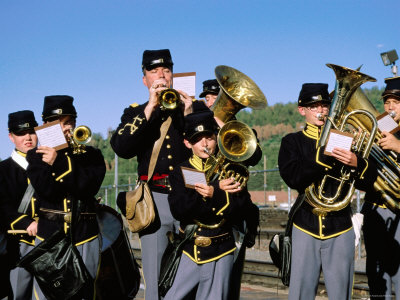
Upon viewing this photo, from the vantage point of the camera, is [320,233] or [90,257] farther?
[90,257]

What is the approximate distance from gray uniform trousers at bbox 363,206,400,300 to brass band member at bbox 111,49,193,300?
215 centimetres

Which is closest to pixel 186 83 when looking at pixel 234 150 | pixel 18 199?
pixel 234 150

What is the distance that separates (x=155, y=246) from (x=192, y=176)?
847 millimetres

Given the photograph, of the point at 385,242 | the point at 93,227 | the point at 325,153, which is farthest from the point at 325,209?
the point at 93,227

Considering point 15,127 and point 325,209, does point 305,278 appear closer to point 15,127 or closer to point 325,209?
point 325,209

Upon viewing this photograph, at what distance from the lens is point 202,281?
207 inches

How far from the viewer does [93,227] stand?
6.10 metres

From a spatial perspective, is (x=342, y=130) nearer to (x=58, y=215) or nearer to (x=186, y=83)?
(x=186, y=83)

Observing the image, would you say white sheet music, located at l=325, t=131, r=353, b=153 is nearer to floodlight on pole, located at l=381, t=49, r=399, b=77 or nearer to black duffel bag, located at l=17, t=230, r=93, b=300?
floodlight on pole, located at l=381, t=49, r=399, b=77

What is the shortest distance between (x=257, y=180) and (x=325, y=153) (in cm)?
1697

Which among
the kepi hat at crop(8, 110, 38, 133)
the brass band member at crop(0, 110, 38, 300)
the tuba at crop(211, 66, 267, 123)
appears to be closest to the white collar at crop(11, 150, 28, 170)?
the brass band member at crop(0, 110, 38, 300)

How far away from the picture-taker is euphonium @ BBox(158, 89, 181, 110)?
5.36 m

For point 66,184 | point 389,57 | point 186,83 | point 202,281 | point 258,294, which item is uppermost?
Answer: point 389,57

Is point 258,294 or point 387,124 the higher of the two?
point 387,124
